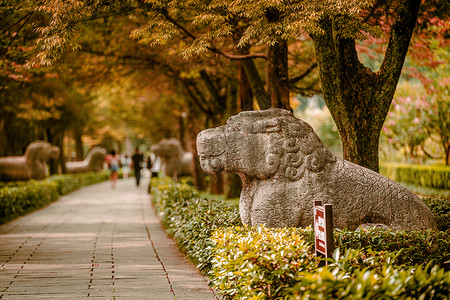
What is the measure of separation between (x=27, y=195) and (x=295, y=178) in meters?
13.0

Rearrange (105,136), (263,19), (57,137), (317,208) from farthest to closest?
1. (105,136)
2. (57,137)
3. (263,19)
4. (317,208)

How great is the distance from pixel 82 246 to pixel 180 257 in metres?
2.39

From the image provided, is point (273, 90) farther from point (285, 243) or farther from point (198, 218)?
point (285, 243)

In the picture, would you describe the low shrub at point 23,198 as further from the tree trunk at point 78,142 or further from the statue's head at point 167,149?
the tree trunk at point 78,142

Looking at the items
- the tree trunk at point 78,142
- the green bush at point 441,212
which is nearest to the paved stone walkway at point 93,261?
the green bush at point 441,212

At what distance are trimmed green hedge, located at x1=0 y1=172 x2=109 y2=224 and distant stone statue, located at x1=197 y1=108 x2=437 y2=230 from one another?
985 centimetres

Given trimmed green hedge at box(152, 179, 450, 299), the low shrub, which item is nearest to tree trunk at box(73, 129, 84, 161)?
the low shrub

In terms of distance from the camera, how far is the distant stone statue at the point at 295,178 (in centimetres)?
672

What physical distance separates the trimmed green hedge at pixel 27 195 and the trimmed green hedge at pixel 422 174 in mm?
16566

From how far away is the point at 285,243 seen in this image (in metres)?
5.47

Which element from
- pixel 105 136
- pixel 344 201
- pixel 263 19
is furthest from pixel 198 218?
pixel 105 136

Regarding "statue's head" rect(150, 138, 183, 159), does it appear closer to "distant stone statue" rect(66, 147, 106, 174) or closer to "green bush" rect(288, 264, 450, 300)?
"distant stone statue" rect(66, 147, 106, 174)

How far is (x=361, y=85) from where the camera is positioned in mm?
8500

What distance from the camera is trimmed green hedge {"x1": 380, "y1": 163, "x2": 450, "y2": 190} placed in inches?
865
